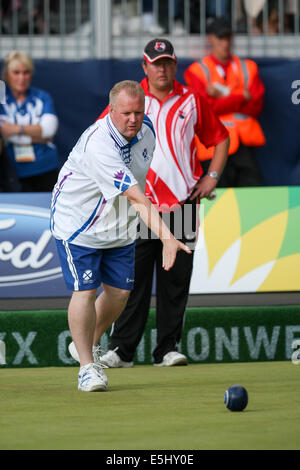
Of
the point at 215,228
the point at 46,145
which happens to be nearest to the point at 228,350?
the point at 215,228

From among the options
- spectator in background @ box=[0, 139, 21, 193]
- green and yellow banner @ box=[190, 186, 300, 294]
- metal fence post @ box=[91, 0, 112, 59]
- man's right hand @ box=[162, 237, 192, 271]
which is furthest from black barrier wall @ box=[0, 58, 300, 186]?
man's right hand @ box=[162, 237, 192, 271]

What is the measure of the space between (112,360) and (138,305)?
1.34ft

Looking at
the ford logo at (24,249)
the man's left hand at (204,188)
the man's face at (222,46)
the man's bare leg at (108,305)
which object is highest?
the man's face at (222,46)

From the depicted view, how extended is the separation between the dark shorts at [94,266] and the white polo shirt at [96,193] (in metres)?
0.05

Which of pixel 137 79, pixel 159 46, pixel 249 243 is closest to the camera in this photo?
pixel 159 46

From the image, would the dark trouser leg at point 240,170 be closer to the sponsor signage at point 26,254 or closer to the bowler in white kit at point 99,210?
the sponsor signage at point 26,254

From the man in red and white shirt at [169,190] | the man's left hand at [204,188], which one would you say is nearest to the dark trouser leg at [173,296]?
the man in red and white shirt at [169,190]

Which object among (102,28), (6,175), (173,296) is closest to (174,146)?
(173,296)

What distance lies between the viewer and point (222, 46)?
9.30 meters

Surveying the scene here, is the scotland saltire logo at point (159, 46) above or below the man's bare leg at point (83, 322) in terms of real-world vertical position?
above

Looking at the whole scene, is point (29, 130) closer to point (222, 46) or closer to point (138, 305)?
point (222, 46)

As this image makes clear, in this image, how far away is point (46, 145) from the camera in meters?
9.09

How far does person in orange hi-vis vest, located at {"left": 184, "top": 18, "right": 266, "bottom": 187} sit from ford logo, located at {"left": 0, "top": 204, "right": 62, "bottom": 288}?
6.39 ft

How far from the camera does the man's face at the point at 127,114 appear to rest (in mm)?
5598
